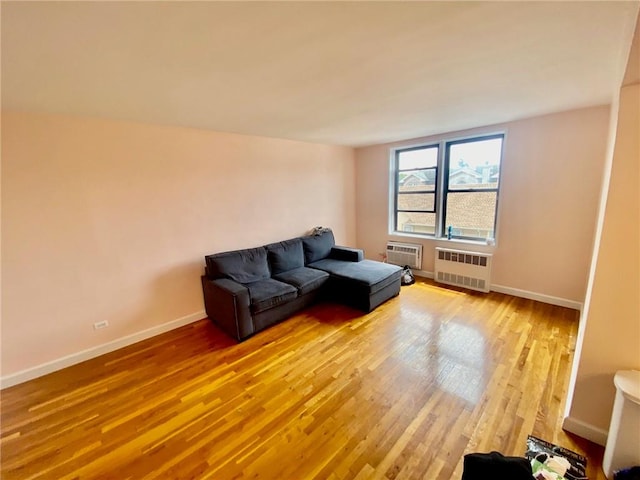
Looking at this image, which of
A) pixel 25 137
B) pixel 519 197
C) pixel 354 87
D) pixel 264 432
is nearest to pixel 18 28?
pixel 25 137

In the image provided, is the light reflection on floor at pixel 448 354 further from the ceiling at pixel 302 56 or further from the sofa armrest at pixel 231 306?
the ceiling at pixel 302 56

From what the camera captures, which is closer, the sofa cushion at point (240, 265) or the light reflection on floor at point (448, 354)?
the light reflection on floor at point (448, 354)

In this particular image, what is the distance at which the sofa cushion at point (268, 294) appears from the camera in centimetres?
279

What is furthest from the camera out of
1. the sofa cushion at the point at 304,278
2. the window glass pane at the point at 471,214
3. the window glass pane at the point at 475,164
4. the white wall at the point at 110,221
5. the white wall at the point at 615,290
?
the window glass pane at the point at 471,214

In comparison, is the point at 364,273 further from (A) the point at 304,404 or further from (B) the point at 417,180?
(B) the point at 417,180

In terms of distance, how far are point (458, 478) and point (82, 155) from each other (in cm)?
370

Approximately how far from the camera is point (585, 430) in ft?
5.19

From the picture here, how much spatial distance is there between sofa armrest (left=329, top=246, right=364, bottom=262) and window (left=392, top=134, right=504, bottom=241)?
1.30 meters

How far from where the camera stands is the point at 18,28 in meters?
1.13

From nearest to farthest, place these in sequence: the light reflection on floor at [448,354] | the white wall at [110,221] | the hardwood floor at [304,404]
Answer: the hardwood floor at [304,404] → the light reflection on floor at [448,354] → the white wall at [110,221]

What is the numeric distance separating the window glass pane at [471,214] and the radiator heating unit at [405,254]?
569 millimetres

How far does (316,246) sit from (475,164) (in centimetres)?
259

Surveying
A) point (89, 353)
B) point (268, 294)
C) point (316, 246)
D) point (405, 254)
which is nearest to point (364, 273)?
point (316, 246)

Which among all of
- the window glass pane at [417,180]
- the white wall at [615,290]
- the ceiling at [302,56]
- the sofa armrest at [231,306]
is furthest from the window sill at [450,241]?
the sofa armrest at [231,306]
